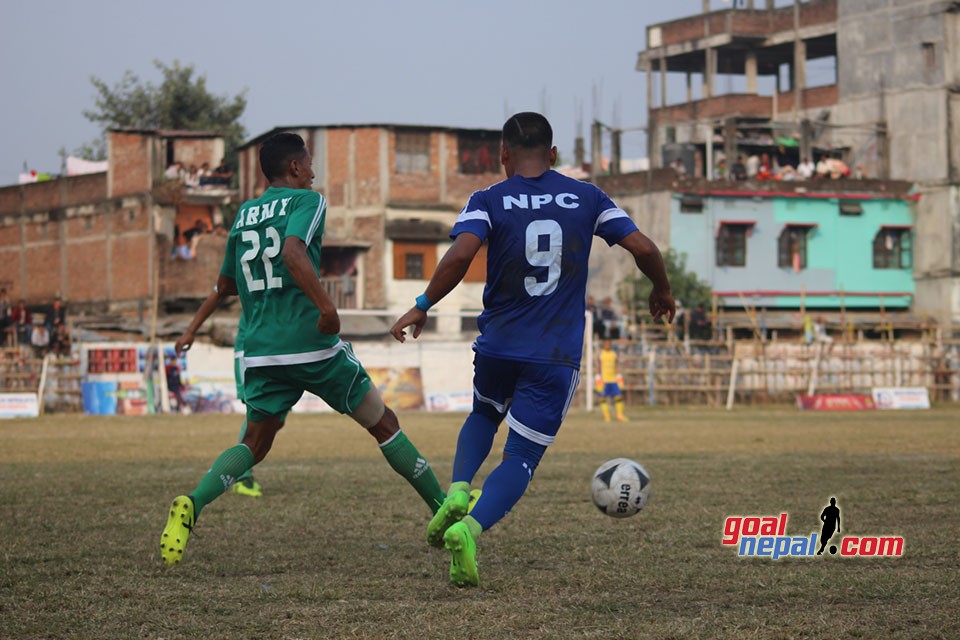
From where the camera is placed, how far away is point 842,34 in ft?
175

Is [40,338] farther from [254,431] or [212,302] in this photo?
[254,431]

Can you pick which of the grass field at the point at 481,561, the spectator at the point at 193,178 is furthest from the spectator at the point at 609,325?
the grass field at the point at 481,561

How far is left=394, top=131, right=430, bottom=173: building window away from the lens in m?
46.6

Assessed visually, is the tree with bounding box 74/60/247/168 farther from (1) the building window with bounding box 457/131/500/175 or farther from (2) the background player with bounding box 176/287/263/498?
(2) the background player with bounding box 176/287/263/498

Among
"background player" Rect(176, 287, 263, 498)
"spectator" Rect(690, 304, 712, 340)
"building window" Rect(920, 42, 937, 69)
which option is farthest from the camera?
"building window" Rect(920, 42, 937, 69)

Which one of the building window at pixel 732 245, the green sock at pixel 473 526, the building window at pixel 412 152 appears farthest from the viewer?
the building window at pixel 732 245

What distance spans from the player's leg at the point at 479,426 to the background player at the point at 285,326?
0.58 m

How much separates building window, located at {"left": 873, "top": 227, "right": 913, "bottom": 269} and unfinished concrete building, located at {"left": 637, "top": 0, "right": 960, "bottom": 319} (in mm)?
406

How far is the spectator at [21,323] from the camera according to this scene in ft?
128

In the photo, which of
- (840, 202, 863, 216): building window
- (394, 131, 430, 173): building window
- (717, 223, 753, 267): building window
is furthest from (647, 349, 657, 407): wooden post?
(840, 202, 863, 216): building window

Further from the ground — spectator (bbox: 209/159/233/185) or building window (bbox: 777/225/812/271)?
spectator (bbox: 209/159/233/185)

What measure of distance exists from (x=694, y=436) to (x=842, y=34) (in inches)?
1460

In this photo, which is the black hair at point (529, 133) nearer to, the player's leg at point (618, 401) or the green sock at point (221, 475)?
the green sock at point (221, 475)

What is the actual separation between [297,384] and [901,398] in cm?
3272
